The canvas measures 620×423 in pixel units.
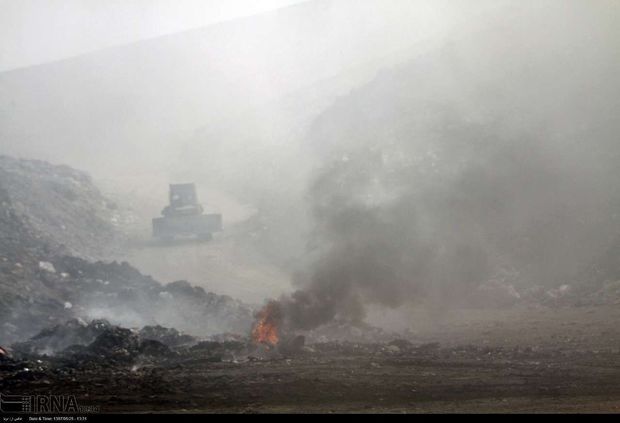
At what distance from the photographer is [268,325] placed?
14.9 metres

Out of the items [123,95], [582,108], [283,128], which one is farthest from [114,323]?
[123,95]

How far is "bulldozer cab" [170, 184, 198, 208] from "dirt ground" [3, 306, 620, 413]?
1687cm

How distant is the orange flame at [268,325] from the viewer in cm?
1444

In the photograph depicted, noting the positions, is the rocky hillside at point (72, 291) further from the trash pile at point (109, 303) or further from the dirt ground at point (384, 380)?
the dirt ground at point (384, 380)

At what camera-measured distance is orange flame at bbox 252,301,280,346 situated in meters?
14.4

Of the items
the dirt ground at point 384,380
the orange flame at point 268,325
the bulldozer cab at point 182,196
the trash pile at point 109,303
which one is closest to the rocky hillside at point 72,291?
the trash pile at point 109,303

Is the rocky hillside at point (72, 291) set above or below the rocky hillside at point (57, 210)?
below

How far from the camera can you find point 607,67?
87.8ft

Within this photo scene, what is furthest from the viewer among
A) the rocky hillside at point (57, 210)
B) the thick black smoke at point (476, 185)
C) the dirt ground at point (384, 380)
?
the rocky hillside at point (57, 210)

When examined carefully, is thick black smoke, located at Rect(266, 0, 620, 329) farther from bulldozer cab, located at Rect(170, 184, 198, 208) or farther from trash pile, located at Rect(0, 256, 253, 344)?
bulldozer cab, located at Rect(170, 184, 198, 208)

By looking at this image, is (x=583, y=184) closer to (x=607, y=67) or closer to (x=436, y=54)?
(x=607, y=67)

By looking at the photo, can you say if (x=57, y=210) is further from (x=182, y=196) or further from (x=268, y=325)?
(x=268, y=325)

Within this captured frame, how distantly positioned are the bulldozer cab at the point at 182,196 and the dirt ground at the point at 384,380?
16.9 metres
